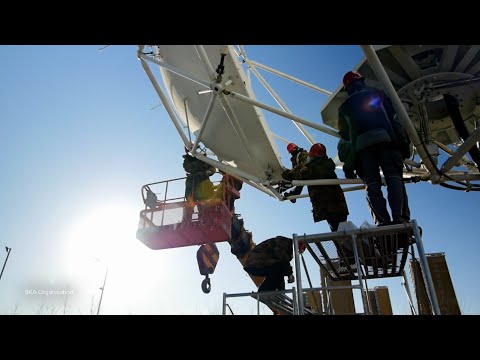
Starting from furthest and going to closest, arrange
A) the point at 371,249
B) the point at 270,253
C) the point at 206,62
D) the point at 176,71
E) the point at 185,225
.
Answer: the point at 185,225 < the point at 176,71 < the point at 270,253 < the point at 206,62 < the point at 371,249

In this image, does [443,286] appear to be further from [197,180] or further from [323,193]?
[197,180]

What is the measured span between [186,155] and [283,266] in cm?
571

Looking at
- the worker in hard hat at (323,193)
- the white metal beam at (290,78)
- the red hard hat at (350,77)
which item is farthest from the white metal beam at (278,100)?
the red hard hat at (350,77)

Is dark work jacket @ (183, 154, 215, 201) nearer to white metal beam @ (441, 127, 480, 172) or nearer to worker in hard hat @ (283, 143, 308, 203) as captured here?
worker in hard hat @ (283, 143, 308, 203)

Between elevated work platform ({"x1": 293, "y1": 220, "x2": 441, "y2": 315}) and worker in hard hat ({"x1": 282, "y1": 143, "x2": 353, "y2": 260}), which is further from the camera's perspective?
worker in hard hat ({"x1": 282, "y1": 143, "x2": 353, "y2": 260})

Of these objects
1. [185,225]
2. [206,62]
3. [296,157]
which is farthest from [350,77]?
[185,225]

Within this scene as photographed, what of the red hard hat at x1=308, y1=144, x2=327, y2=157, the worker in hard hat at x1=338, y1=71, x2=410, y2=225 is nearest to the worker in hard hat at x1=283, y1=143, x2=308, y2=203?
the red hard hat at x1=308, y1=144, x2=327, y2=157

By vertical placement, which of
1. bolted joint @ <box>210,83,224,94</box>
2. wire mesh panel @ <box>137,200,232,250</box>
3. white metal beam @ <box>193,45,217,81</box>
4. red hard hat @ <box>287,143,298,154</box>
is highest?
red hard hat @ <box>287,143,298,154</box>

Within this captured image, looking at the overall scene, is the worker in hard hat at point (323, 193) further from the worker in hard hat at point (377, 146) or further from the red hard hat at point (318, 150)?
the worker in hard hat at point (377, 146)

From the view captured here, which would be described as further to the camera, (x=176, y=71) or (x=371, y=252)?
(x=176, y=71)
